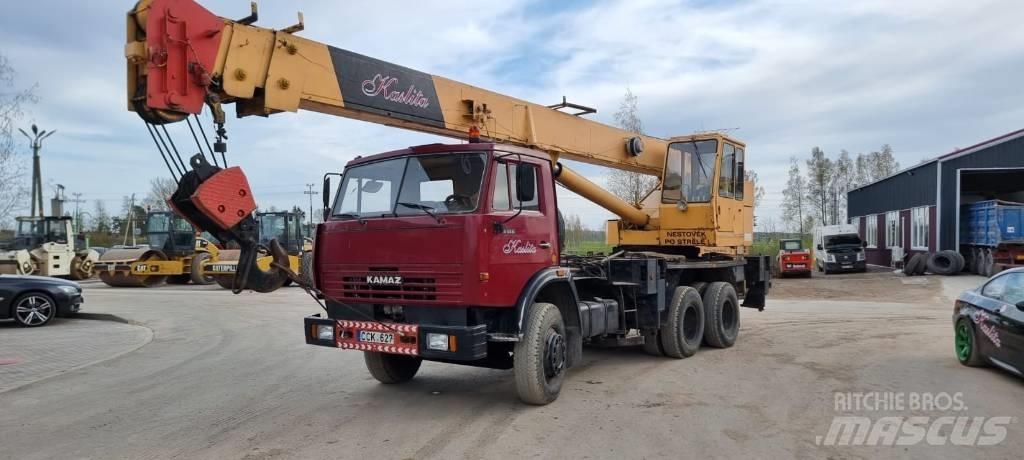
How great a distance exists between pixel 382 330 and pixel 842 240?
29993mm

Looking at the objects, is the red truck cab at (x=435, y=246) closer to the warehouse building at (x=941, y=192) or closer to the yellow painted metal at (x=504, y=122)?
the yellow painted metal at (x=504, y=122)

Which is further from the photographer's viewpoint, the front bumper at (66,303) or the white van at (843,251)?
the white van at (843,251)

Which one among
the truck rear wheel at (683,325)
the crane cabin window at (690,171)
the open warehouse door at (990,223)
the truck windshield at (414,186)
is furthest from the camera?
the open warehouse door at (990,223)

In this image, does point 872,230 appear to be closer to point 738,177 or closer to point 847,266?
point 847,266

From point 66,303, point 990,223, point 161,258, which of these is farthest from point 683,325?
point 161,258

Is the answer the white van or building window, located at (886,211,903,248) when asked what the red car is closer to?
the white van

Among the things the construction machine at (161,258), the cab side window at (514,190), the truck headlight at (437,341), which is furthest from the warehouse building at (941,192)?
the construction machine at (161,258)

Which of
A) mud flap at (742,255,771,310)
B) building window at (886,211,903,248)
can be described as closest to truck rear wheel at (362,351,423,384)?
mud flap at (742,255,771,310)

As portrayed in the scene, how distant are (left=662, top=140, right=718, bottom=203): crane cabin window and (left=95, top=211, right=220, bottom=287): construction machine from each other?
18.9m

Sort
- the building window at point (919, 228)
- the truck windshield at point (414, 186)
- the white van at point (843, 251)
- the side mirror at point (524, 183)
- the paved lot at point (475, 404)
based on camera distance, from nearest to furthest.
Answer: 1. the paved lot at point (475, 404)
2. the truck windshield at point (414, 186)
3. the side mirror at point (524, 183)
4. the building window at point (919, 228)
5. the white van at point (843, 251)

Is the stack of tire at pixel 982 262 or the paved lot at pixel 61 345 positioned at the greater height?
the stack of tire at pixel 982 262

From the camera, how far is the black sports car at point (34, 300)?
12680 mm

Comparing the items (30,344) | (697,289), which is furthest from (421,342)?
(30,344)

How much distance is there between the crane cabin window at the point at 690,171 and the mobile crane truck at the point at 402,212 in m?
2.72
